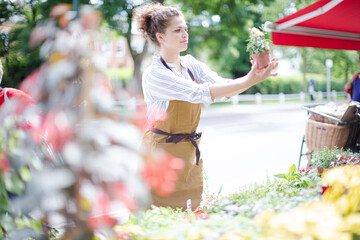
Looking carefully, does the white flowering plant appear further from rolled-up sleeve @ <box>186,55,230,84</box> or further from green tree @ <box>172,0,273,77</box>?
green tree @ <box>172,0,273,77</box>

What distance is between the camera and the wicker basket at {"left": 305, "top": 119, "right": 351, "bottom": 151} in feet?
11.5

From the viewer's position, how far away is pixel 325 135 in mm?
3590

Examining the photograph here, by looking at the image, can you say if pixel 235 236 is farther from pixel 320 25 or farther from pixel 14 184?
pixel 320 25

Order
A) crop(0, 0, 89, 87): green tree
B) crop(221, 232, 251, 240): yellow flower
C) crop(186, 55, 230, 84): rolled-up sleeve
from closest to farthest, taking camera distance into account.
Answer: crop(221, 232, 251, 240): yellow flower < crop(186, 55, 230, 84): rolled-up sleeve < crop(0, 0, 89, 87): green tree

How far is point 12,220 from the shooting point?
45.4 inches

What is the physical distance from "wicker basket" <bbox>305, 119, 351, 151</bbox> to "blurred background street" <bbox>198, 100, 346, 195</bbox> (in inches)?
30.8

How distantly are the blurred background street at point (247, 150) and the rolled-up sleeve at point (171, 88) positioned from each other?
1.86 m

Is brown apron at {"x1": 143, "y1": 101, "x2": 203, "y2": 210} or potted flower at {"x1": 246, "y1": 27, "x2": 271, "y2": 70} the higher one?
potted flower at {"x1": 246, "y1": 27, "x2": 271, "y2": 70}

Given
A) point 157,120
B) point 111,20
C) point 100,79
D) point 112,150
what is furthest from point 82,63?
point 111,20

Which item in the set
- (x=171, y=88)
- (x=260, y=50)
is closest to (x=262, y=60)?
(x=260, y=50)

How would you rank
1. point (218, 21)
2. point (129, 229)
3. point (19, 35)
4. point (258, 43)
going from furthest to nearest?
point (218, 21)
point (19, 35)
point (258, 43)
point (129, 229)

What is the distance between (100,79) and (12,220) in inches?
23.6

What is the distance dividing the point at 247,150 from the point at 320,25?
16.3ft

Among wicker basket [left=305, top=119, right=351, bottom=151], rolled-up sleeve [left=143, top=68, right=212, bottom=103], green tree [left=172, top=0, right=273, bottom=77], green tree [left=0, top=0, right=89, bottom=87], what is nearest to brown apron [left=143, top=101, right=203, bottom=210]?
rolled-up sleeve [left=143, top=68, right=212, bottom=103]
